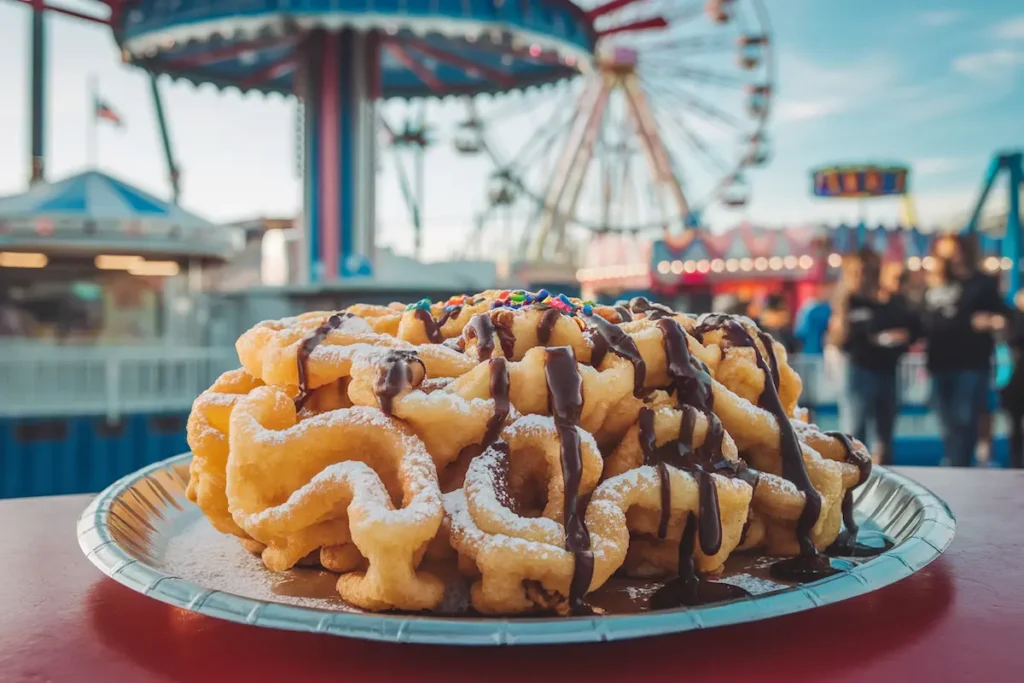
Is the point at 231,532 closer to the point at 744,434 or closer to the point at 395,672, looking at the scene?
the point at 395,672

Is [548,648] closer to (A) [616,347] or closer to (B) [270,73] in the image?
(A) [616,347]

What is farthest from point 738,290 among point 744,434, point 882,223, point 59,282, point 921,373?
point 744,434

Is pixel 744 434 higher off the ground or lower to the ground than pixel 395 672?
higher

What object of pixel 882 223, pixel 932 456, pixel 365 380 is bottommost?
pixel 932 456

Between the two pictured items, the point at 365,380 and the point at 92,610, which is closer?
the point at 92,610

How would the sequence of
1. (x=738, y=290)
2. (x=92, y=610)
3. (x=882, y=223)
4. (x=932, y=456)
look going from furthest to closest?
(x=738, y=290) → (x=882, y=223) → (x=932, y=456) → (x=92, y=610)

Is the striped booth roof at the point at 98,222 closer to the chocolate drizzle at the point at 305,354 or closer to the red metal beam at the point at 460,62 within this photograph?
the red metal beam at the point at 460,62

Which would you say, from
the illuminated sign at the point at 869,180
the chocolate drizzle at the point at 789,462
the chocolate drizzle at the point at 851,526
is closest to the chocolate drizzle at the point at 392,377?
the chocolate drizzle at the point at 789,462
